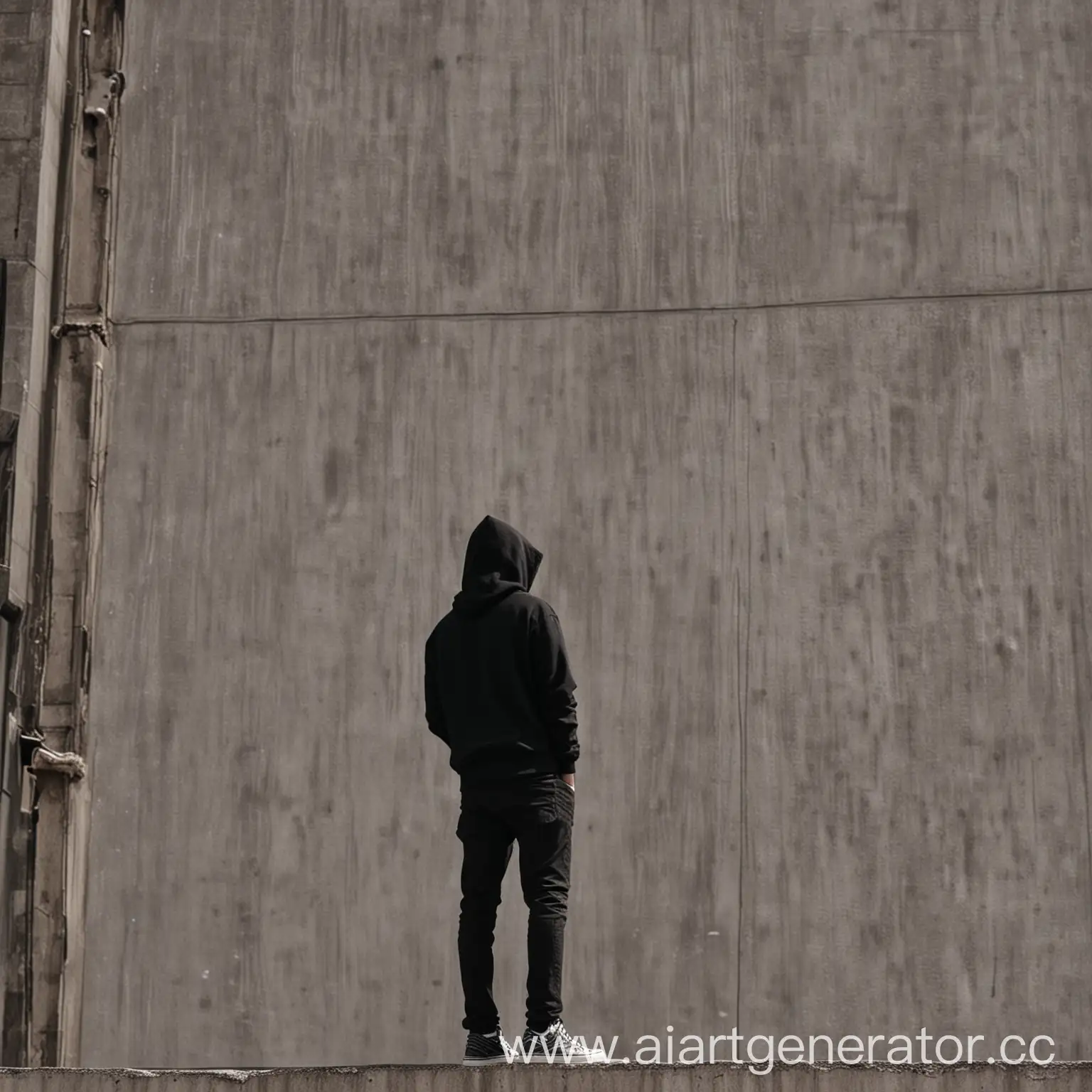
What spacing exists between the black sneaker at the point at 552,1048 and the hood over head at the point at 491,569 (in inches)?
58.3

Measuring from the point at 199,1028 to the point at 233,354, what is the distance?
134 inches

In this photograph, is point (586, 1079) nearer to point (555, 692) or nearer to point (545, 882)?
point (545, 882)

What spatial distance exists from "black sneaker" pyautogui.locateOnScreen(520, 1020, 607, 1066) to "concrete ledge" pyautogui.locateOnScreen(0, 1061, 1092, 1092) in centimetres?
18

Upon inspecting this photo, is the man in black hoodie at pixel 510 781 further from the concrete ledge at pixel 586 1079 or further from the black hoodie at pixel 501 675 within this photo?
the concrete ledge at pixel 586 1079

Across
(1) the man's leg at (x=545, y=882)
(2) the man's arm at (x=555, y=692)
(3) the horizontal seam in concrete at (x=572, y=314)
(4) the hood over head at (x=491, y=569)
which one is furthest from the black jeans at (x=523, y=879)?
(3) the horizontal seam in concrete at (x=572, y=314)

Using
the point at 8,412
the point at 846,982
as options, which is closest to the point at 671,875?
the point at 846,982

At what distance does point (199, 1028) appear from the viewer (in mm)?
9680

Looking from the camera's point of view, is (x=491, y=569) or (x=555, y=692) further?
(x=491, y=569)

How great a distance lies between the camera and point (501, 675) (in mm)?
7066

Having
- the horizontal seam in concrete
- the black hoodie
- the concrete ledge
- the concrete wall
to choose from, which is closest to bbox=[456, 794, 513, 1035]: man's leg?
the black hoodie

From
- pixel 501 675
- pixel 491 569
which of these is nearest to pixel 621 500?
pixel 491 569

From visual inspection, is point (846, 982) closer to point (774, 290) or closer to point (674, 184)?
point (774, 290)

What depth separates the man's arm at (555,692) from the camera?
6.99 metres

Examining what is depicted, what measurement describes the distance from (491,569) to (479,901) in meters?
1.18
